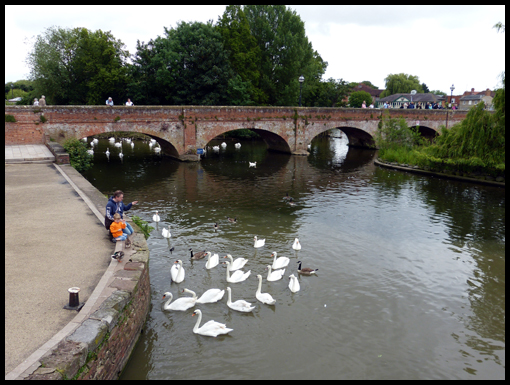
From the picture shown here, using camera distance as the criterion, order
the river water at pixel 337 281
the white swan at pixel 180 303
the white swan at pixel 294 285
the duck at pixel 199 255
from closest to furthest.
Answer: the river water at pixel 337 281, the white swan at pixel 180 303, the white swan at pixel 294 285, the duck at pixel 199 255

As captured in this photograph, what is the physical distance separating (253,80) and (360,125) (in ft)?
47.9

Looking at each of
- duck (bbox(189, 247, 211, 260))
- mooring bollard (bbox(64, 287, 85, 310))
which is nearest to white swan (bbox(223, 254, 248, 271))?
duck (bbox(189, 247, 211, 260))

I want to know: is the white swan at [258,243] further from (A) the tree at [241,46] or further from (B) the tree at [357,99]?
(B) the tree at [357,99]

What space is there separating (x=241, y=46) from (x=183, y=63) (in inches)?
341

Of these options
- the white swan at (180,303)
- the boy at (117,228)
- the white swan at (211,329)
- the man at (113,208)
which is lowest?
the white swan at (211,329)

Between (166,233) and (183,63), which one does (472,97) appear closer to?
(183,63)

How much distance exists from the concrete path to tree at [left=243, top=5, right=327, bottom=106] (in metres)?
38.6

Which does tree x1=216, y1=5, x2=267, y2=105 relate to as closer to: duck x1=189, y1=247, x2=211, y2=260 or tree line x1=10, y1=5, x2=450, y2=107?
tree line x1=10, y1=5, x2=450, y2=107

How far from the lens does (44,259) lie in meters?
8.80

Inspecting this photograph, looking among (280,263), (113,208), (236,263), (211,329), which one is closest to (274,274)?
(280,263)

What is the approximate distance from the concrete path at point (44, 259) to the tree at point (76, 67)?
98.9 ft

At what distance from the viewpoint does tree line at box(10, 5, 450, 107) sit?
4088 cm

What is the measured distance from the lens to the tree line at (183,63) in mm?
40875

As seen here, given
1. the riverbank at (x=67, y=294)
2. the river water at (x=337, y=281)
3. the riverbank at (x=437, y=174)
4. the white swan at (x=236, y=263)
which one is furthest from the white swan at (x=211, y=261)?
the riverbank at (x=437, y=174)
